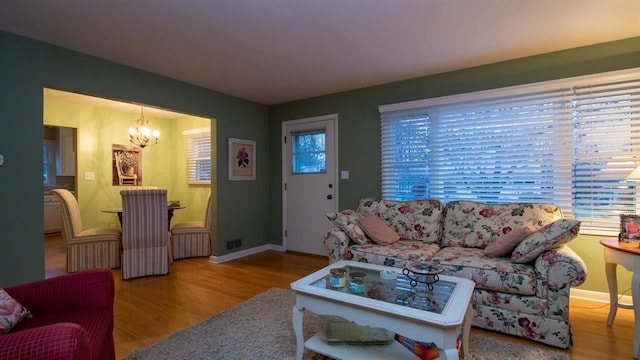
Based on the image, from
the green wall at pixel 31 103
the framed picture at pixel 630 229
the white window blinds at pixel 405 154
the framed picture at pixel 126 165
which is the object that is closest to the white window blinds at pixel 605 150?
the framed picture at pixel 630 229

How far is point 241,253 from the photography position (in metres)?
4.44

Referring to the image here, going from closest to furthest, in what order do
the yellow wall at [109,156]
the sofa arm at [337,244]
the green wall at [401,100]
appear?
the green wall at [401,100]
the sofa arm at [337,244]
the yellow wall at [109,156]

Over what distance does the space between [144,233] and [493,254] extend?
3683 millimetres

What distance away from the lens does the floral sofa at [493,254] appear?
202 centimetres

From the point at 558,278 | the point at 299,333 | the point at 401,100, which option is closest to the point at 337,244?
the point at 299,333

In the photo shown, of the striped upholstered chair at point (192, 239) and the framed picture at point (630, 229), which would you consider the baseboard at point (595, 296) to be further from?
the striped upholstered chair at point (192, 239)

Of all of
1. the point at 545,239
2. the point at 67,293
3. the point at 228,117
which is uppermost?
the point at 228,117

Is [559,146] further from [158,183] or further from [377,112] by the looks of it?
[158,183]

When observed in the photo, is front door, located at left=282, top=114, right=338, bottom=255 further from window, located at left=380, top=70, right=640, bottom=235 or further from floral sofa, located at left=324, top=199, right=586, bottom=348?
floral sofa, located at left=324, top=199, right=586, bottom=348

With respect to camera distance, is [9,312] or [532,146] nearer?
[9,312]

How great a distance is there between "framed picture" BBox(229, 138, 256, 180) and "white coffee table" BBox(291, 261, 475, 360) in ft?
9.11

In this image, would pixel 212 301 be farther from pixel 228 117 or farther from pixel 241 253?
pixel 228 117

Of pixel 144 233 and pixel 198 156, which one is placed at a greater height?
pixel 198 156

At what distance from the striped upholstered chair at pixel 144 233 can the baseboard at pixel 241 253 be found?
636 mm
